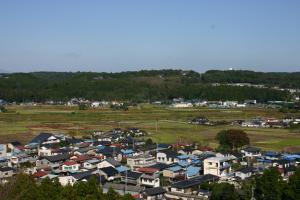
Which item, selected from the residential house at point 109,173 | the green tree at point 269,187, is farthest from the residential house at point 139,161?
the green tree at point 269,187

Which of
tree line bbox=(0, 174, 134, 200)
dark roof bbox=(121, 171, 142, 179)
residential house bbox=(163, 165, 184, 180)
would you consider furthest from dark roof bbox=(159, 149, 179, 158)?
tree line bbox=(0, 174, 134, 200)

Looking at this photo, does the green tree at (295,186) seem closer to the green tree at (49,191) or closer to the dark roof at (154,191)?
the dark roof at (154,191)

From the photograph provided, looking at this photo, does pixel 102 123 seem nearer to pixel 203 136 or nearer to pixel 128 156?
pixel 203 136

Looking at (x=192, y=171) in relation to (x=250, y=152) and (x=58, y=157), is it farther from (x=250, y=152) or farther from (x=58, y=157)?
(x=58, y=157)

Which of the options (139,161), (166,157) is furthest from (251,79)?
(139,161)

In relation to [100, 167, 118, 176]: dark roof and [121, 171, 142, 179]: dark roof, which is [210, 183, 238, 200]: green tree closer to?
[121, 171, 142, 179]: dark roof

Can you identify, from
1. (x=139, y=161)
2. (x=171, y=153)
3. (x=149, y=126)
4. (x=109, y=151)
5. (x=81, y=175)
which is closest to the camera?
(x=81, y=175)

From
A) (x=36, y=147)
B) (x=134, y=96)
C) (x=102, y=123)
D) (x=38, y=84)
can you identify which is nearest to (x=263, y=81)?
(x=134, y=96)
